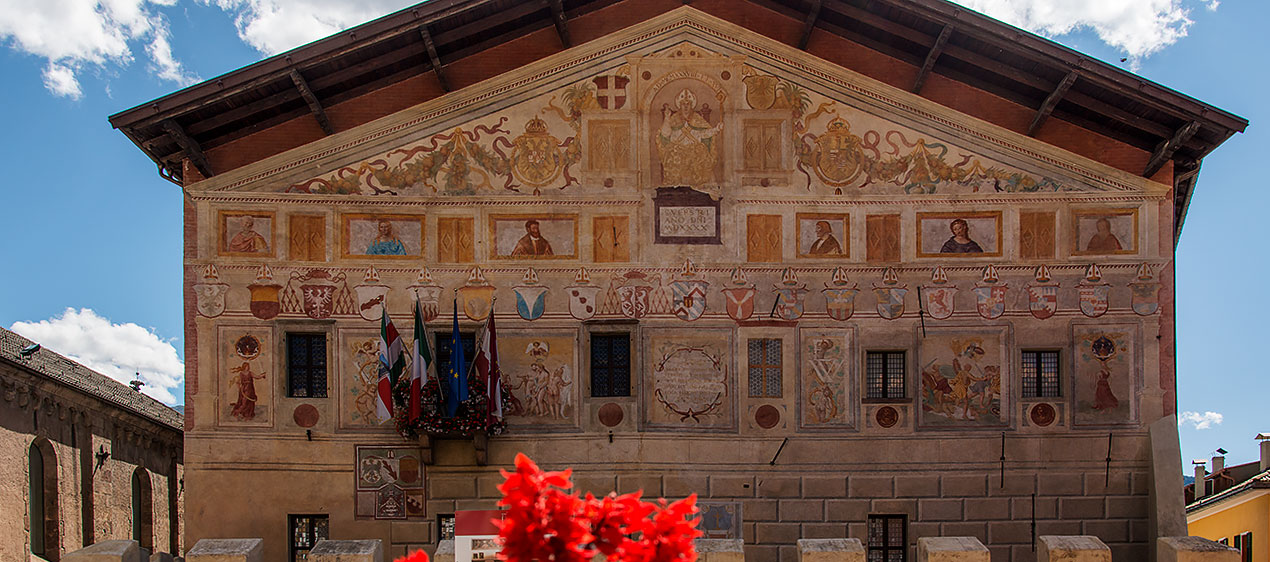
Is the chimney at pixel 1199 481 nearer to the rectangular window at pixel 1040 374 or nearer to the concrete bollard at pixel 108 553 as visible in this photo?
the rectangular window at pixel 1040 374

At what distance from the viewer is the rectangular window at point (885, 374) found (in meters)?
16.9

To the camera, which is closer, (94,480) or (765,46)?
(765,46)

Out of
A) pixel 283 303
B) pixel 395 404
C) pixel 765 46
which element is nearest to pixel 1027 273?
pixel 765 46

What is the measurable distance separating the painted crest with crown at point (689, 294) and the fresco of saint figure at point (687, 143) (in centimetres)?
139

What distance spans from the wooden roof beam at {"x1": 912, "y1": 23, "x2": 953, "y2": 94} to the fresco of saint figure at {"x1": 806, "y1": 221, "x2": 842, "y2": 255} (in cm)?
263

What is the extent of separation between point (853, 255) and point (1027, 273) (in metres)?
2.75

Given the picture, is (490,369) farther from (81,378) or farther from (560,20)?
(81,378)

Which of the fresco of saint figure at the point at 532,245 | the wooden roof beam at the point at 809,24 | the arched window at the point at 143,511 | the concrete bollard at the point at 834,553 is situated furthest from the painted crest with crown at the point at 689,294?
the arched window at the point at 143,511

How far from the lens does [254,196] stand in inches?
655

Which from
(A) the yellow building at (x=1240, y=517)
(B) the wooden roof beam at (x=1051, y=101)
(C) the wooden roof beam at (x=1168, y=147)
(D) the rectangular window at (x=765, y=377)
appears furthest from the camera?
(A) the yellow building at (x=1240, y=517)

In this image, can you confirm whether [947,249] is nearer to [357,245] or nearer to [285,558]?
[357,245]

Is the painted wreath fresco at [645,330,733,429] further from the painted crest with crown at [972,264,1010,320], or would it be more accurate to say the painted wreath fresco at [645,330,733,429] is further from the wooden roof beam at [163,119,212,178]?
the wooden roof beam at [163,119,212,178]

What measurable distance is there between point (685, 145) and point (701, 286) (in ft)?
7.38

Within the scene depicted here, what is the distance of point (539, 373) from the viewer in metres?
16.6
